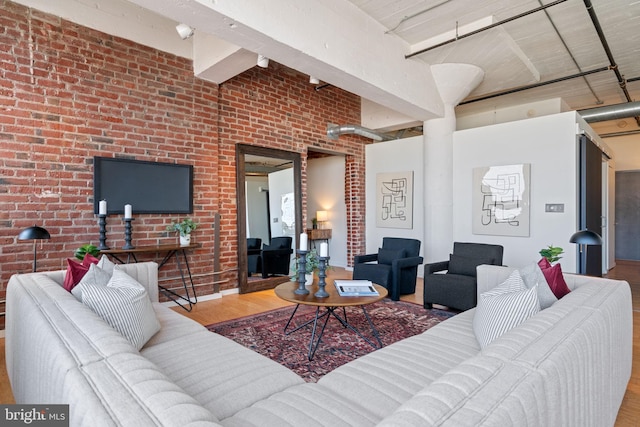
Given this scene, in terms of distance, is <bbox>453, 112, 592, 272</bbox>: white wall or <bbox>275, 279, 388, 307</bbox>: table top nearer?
<bbox>275, 279, 388, 307</bbox>: table top

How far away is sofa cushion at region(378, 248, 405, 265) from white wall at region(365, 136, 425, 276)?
1249 millimetres

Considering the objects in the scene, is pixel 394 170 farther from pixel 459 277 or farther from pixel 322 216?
pixel 459 277

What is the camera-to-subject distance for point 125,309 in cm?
186

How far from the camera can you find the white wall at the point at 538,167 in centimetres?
468

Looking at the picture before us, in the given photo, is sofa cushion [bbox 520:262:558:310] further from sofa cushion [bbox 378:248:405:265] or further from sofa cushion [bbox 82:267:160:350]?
sofa cushion [bbox 378:248:405:265]

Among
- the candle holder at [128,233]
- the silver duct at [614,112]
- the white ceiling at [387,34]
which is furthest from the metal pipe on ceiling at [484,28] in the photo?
the candle holder at [128,233]

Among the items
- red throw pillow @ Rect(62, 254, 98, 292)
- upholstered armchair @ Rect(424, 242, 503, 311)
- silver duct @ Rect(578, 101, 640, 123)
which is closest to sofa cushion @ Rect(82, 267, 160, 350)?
red throw pillow @ Rect(62, 254, 98, 292)

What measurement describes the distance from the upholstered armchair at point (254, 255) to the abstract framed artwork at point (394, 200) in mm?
2597

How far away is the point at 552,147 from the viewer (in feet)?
15.8

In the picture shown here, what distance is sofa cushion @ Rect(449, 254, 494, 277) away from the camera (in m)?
4.13

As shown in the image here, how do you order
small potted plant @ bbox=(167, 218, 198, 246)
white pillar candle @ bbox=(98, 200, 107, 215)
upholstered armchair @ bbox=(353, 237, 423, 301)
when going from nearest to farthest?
white pillar candle @ bbox=(98, 200, 107, 215) → small potted plant @ bbox=(167, 218, 198, 246) → upholstered armchair @ bbox=(353, 237, 423, 301)

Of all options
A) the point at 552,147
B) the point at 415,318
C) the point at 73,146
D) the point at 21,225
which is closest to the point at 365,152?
the point at 552,147

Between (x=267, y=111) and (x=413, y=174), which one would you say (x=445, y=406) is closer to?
(x=267, y=111)

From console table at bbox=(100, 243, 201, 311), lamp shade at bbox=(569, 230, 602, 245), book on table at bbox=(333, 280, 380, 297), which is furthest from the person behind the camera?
console table at bbox=(100, 243, 201, 311)
